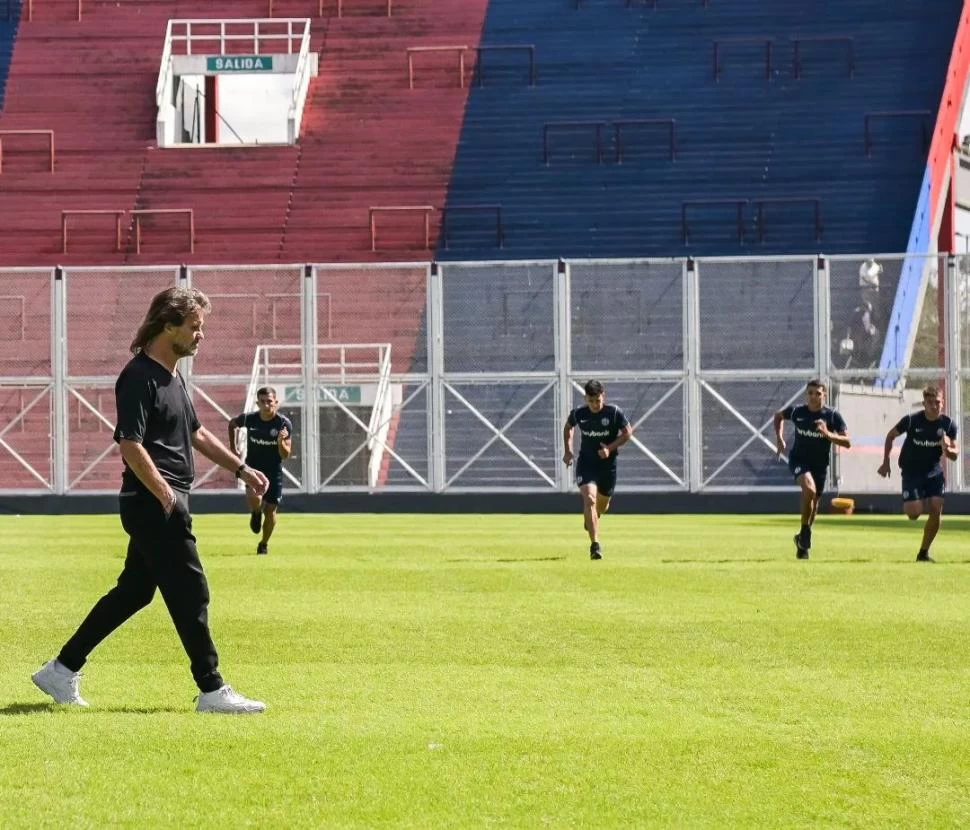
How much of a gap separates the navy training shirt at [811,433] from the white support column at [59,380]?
15583mm

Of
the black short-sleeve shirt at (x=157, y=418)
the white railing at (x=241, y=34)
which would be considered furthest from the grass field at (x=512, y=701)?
the white railing at (x=241, y=34)

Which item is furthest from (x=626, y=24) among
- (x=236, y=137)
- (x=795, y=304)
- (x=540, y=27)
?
(x=795, y=304)

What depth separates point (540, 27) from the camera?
45125mm

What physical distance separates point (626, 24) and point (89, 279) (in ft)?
56.2

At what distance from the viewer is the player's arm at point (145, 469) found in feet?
27.9

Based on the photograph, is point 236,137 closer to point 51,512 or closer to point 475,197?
point 475,197

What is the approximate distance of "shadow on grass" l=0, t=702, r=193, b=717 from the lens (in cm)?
884

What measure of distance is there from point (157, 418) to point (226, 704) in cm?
133

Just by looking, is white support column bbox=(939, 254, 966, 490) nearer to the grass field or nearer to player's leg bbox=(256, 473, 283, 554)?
the grass field

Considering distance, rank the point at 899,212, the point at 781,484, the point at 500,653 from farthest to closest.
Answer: the point at 899,212
the point at 781,484
the point at 500,653

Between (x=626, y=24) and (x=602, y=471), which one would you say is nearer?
(x=602, y=471)

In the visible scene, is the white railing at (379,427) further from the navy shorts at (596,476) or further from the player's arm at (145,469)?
the player's arm at (145,469)

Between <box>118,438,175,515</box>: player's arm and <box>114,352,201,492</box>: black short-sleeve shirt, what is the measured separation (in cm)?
4

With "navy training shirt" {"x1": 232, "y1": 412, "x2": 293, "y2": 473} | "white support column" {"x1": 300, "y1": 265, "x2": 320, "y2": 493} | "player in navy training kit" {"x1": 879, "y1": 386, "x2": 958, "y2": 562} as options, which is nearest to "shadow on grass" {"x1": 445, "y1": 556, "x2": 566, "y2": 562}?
"navy training shirt" {"x1": 232, "y1": 412, "x2": 293, "y2": 473}
